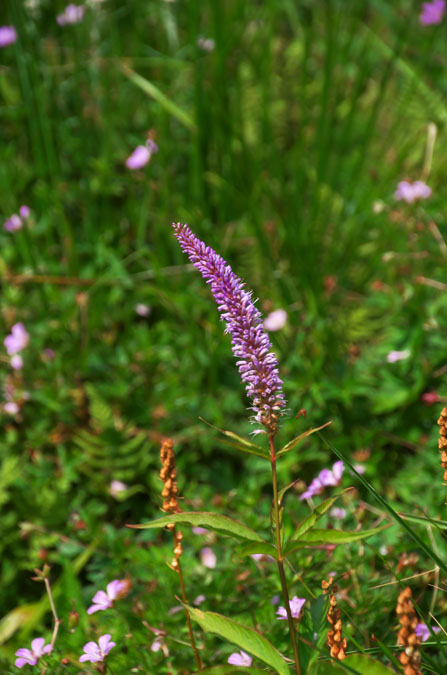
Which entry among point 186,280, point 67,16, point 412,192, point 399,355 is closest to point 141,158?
point 186,280

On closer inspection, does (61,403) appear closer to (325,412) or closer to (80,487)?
(80,487)

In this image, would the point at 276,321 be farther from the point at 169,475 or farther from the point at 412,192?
the point at 169,475

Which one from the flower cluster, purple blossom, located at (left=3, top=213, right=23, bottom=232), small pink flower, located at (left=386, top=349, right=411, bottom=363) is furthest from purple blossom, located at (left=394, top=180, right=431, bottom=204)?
purple blossom, located at (left=3, top=213, right=23, bottom=232)

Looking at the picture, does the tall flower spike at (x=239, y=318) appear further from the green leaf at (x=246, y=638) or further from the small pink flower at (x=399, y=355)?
the small pink flower at (x=399, y=355)

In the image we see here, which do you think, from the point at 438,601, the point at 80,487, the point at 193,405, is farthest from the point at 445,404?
the point at 80,487

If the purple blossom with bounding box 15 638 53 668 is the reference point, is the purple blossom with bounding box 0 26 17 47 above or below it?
above

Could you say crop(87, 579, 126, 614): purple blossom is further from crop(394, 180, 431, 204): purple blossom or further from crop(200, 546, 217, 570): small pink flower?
crop(394, 180, 431, 204): purple blossom
